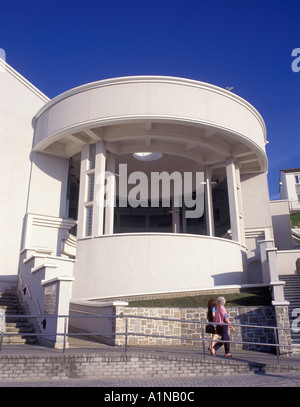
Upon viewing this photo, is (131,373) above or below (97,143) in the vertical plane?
below

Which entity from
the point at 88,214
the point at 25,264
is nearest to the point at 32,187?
the point at 88,214

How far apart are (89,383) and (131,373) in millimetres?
1163

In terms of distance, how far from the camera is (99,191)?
58.9ft

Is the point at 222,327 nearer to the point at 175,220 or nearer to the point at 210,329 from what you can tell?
the point at 210,329

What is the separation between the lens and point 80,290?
645 inches

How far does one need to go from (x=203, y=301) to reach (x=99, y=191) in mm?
7699

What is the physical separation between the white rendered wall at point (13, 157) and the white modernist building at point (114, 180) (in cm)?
5

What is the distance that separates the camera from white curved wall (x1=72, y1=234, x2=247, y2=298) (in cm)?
1584

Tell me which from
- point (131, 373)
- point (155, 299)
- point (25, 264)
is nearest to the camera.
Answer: point (131, 373)

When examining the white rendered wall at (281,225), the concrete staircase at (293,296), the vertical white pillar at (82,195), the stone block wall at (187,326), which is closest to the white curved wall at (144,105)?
the vertical white pillar at (82,195)

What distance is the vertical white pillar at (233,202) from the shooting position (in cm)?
1938

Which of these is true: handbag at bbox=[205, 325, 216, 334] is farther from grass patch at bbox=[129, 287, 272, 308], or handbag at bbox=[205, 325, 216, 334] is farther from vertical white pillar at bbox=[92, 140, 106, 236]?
vertical white pillar at bbox=[92, 140, 106, 236]
